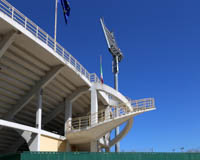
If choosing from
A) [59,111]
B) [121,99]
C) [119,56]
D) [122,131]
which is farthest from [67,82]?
[119,56]

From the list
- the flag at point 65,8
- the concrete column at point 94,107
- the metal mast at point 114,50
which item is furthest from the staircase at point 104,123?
the metal mast at point 114,50

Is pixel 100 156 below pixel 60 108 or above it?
below

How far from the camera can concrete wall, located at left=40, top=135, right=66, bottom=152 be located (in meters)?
21.2

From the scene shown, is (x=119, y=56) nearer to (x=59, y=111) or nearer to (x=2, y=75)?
(x=59, y=111)

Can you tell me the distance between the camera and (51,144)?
22.3 metres

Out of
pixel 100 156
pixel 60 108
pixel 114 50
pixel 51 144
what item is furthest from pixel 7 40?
pixel 114 50

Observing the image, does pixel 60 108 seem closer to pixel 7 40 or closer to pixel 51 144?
pixel 51 144

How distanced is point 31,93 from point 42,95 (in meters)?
1.62

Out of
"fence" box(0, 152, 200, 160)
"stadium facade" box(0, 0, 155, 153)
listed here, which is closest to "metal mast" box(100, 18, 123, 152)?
"stadium facade" box(0, 0, 155, 153)

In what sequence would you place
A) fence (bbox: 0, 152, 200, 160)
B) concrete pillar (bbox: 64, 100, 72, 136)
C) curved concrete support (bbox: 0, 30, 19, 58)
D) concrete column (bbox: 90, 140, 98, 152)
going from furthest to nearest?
concrete column (bbox: 90, 140, 98, 152)
concrete pillar (bbox: 64, 100, 72, 136)
curved concrete support (bbox: 0, 30, 19, 58)
fence (bbox: 0, 152, 200, 160)

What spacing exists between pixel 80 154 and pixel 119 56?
Result: 112 feet

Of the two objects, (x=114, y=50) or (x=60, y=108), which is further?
(x=114, y=50)

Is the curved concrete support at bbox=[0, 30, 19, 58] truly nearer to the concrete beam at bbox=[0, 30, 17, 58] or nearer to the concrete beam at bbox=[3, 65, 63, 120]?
the concrete beam at bbox=[0, 30, 17, 58]

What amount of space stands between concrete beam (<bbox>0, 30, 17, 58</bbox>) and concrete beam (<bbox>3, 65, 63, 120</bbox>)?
523 cm
